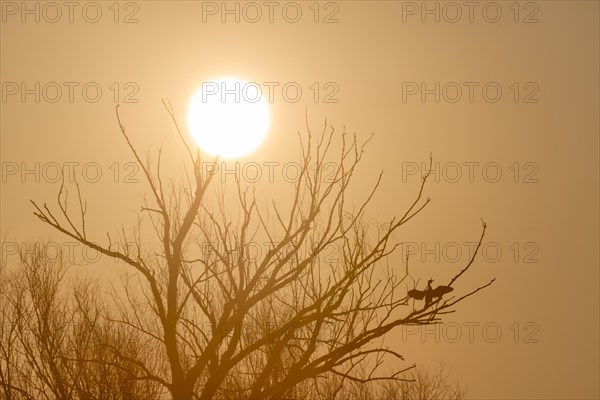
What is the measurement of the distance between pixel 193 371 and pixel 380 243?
127 cm

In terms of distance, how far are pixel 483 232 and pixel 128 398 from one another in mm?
7295

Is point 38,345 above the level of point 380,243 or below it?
above

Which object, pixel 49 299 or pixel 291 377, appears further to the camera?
pixel 49 299

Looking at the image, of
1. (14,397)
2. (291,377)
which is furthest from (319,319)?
(14,397)

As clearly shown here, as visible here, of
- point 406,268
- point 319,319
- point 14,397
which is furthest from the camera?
point 14,397

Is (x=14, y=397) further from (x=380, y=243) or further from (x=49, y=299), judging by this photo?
(x=380, y=243)

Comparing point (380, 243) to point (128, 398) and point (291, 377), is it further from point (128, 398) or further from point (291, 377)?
point (128, 398)

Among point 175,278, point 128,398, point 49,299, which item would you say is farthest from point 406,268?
point 49,299

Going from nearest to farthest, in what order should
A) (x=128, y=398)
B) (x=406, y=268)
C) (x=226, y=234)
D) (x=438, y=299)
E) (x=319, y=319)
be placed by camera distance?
(x=438, y=299) → (x=319, y=319) → (x=406, y=268) → (x=226, y=234) → (x=128, y=398)

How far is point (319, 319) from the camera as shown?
4816mm

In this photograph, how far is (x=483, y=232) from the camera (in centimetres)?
454

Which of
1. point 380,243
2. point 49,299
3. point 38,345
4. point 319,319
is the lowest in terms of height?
point 319,319

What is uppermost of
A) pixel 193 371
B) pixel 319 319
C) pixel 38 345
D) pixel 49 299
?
pixel 49 299

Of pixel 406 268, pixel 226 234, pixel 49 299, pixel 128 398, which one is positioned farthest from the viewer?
pixel 49 299
